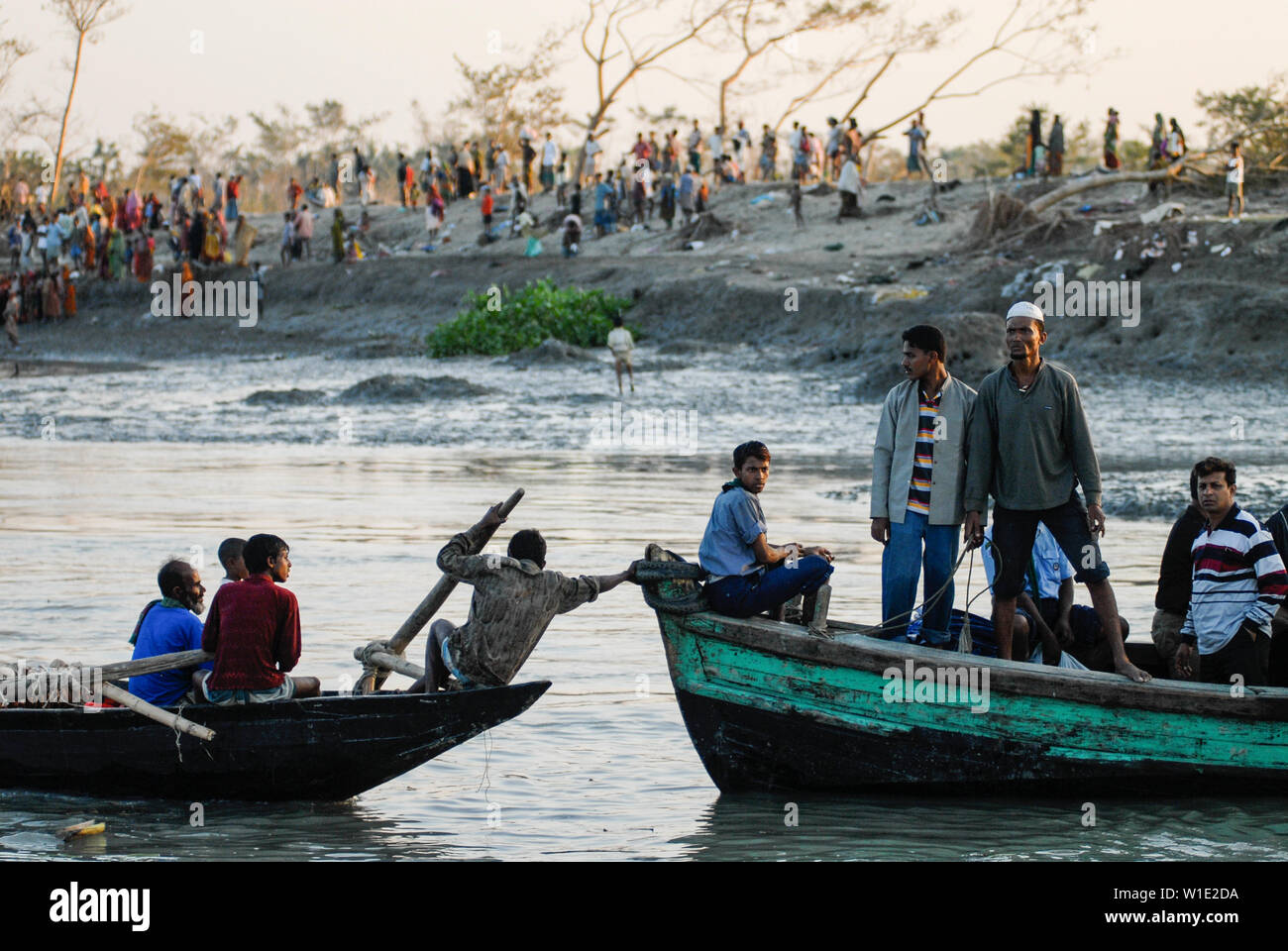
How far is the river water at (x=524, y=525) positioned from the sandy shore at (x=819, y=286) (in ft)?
5.16

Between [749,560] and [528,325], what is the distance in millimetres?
21113

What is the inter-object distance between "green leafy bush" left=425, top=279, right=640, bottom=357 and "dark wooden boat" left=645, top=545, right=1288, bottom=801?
2067 centimetres

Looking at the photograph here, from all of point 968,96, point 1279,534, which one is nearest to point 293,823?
point 1279,534

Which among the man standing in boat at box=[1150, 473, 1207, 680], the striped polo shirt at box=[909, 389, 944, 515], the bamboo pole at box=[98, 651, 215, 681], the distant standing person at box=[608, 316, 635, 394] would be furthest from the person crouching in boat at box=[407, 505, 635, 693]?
the distant standing person at box=[608, 316, 635, 394]

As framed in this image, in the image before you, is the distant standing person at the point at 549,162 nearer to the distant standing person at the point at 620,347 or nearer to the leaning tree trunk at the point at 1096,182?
the leaning tree trunk at the point at 1096,182

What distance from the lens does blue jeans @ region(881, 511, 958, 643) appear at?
253 inches

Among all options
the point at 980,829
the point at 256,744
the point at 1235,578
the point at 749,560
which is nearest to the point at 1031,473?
the point at 1235,578

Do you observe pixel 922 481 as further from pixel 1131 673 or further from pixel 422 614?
pixel 422 614

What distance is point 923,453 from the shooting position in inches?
252

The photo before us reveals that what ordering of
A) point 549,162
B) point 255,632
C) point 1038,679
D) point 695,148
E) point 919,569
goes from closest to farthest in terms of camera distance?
point 1038,679
point 255,632
point 919,569
point 695,148
point 549,162

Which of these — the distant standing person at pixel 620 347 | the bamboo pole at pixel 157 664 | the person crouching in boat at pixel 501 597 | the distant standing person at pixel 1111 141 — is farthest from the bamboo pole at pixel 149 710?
the distant standing person at pixel 1111 141

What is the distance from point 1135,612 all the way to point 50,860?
6403mm

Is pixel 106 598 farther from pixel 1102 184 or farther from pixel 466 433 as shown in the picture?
pixel 1102 184

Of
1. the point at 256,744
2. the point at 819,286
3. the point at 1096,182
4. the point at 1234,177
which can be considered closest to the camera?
the point at 256,744
